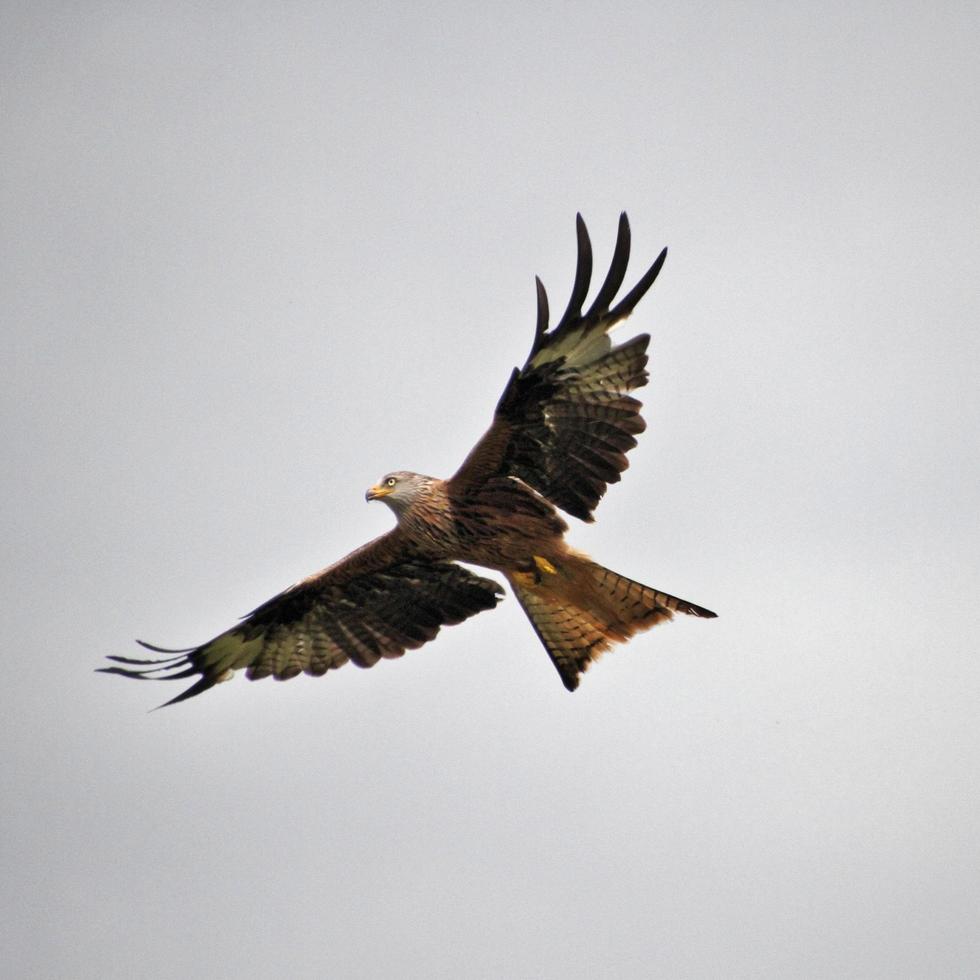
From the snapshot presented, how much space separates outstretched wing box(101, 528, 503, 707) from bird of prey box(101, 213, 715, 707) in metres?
0.01

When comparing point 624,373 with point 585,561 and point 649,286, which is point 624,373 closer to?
point 649,286

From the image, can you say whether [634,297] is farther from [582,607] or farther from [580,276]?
[582,607]

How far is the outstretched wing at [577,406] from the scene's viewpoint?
1059 cm

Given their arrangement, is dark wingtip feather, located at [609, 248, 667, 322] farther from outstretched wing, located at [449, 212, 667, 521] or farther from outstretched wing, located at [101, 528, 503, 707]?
outstretched wing, located at [101, 528, 503, 707]

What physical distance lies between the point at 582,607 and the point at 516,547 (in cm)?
69

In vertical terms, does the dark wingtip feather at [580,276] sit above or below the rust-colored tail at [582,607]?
above

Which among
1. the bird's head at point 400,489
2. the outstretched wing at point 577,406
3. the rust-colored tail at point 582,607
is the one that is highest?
the bird's head at point 400,489

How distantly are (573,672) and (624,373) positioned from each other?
93.9 inches

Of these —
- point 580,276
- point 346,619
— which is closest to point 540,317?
point 580,276

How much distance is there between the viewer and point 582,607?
11398 millimetres

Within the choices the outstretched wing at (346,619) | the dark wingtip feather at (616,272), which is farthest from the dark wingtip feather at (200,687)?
the dark wingtip feather at (616,272)

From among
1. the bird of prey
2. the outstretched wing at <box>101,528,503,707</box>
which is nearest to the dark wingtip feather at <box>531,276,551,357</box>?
the bird of prey

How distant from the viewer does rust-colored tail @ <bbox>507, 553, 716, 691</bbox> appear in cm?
1105

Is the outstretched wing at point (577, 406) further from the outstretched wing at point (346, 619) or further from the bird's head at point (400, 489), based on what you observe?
the outstretched wing at point (346, 619)
